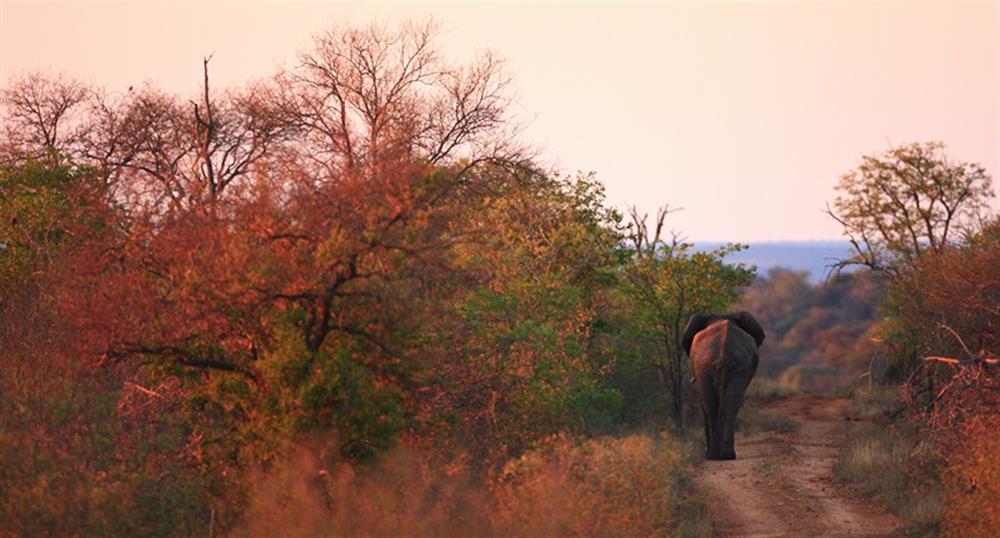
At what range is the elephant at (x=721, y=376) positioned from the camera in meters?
27.0

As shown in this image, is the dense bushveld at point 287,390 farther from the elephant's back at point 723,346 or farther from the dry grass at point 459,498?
the elephant's back at point 723,346

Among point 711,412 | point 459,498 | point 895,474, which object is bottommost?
point 895,474

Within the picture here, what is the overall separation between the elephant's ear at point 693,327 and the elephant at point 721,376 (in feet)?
3.56

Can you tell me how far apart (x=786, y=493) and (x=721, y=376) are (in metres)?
4.64

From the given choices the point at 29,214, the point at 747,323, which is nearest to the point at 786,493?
the point at 747,323

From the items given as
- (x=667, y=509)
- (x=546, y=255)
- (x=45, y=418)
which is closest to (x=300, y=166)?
(x=45, y=418)

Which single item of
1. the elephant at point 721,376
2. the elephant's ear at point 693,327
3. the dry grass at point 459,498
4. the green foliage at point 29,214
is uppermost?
the green foliage at point 29,214

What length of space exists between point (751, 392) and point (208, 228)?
29.6 meters

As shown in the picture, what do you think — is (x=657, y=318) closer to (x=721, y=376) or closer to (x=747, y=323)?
(x=747, y=323)

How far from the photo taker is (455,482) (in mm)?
17891

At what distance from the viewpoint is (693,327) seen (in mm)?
30531

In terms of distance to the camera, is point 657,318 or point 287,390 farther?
Result: point 657,318

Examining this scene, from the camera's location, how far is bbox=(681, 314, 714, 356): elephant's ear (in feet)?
99.8

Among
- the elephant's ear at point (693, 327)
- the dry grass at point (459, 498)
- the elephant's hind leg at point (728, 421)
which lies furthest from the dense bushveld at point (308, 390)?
the elephant's ear at point (693, 327)
